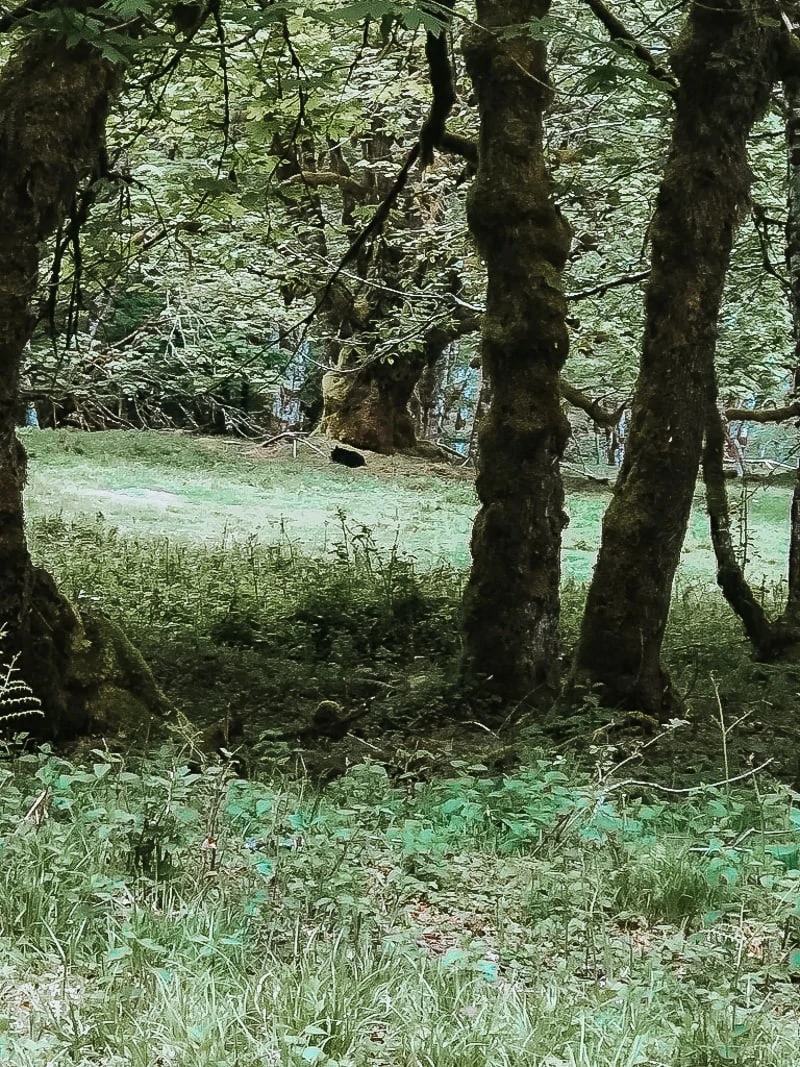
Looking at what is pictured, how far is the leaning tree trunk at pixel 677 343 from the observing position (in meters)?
7.21

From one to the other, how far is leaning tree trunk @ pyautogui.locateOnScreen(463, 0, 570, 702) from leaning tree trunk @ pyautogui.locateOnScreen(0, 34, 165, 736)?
2.73 metres

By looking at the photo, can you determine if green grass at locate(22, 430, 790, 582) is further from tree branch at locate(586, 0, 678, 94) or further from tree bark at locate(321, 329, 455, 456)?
tree branch at locate(586, 0, 678, 94)

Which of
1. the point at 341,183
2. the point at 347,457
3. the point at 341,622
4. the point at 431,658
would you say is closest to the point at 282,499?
the point at 347,457

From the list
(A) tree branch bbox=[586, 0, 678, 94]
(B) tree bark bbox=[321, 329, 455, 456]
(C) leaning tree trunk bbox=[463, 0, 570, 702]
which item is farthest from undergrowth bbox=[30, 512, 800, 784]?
(B) tree bark bbox=[321, 329, 455, 456]

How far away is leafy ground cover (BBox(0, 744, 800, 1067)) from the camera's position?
2814 mm

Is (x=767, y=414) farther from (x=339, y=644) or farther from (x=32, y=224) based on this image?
(x=32, y=224)

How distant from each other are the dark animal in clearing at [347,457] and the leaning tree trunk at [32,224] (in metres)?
18.5

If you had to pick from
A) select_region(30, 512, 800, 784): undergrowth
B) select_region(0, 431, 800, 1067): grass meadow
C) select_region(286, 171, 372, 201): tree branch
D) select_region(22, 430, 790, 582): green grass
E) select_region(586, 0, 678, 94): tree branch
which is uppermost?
select_region(286, 171, 372, 201): tree branch

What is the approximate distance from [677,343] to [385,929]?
4.79 metres

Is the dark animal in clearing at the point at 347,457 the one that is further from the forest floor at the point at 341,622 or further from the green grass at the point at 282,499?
the forest floor at the point at 341,622

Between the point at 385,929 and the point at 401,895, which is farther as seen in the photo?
the point at 401,895

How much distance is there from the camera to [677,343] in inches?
285

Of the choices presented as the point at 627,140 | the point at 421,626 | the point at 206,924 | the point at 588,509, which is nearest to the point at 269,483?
the point at 588,509

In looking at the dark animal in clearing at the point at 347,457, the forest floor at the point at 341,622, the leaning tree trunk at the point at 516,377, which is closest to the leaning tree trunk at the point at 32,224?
the forest floor at the point at 341,622
